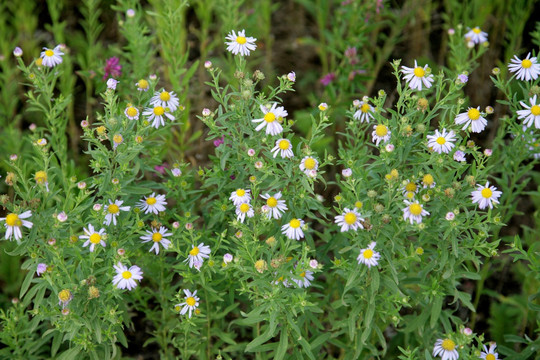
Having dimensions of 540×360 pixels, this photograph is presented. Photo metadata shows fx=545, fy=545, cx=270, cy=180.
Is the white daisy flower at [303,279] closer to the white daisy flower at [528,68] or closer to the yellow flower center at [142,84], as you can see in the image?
the yellow flower center at [142,84]

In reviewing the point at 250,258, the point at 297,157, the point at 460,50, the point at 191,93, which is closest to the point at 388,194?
the point at 297,157

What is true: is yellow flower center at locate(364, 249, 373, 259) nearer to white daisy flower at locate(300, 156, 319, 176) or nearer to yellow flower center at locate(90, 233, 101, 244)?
white daisy flower at locate(300, 156, 319, 176)

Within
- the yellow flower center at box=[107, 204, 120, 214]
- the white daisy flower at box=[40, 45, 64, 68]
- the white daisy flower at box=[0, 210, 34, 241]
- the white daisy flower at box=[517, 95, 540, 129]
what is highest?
the white daisy flower at box=[40, 45, 64, 68]

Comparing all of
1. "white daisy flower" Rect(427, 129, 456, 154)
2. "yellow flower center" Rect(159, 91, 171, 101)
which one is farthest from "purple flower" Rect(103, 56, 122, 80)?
"white daisy flower" Rect(427, 129, 456, 154)

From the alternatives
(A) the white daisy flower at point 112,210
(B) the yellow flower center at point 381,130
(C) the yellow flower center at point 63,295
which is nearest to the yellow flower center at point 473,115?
(B) the yellow flower center at point 381,130

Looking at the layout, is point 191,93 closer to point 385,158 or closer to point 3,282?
point 3,282

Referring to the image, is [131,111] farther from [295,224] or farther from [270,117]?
[295,224]

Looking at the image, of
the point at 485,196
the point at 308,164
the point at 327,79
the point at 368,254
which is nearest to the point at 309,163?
the point at 308,164
